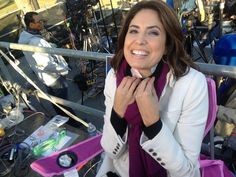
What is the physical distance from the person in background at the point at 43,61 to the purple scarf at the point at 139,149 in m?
2.40

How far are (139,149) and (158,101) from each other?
288mm

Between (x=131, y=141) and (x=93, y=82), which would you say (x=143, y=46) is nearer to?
(x=131, y=141)

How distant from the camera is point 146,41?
4.79 feet

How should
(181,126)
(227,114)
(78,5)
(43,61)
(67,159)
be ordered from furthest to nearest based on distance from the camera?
(78,5), (43,61), (227,114), (67,159), (181,126)

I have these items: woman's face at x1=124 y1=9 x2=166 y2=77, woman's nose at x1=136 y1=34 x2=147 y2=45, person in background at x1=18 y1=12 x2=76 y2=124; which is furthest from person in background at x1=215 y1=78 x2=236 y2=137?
person in background at x1=18 y1=12 x2=76 y2=124

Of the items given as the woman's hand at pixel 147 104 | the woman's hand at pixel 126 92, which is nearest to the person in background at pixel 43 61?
the woman's hand at pixel 126 92

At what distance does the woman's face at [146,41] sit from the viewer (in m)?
1.46

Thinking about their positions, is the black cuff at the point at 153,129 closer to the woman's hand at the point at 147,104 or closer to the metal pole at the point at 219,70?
the woman's hand at the point at 147,104

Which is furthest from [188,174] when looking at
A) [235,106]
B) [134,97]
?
[235,106]

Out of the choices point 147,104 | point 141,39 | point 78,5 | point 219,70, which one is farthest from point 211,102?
point 78,5

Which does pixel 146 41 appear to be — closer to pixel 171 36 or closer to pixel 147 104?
pixel 171 36

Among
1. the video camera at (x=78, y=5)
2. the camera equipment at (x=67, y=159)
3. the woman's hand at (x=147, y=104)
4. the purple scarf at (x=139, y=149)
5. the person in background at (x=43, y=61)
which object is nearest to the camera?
the woman's hand at (x=147, y=104)

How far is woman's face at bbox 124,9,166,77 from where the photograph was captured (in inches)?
57.5

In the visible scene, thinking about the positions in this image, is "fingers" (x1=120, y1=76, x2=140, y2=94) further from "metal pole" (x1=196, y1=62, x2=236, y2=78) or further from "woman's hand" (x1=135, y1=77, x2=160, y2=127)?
"metal pole" (x1=196, y1=62, x2=236, y2=78)
